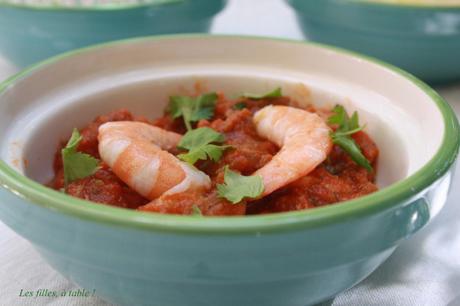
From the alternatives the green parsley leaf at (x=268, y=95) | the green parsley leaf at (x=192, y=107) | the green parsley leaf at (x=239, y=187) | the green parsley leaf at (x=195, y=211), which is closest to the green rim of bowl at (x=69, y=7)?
the green parsley leaf at (x=192, y=107)

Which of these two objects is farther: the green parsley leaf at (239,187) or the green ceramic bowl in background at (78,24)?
the green ceramic bowl in background at (78,24)

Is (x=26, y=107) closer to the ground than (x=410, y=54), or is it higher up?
higher up

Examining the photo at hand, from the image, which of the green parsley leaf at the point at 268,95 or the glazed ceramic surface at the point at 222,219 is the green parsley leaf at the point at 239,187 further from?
the green parsley leaf at the point at 268,95

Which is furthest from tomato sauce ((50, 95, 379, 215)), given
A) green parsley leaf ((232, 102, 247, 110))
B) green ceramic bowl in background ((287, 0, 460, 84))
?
green ceramic bowl in background ((287, 0, 460, 84))

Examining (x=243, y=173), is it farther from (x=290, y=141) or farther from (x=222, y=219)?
(x=222, y=219)

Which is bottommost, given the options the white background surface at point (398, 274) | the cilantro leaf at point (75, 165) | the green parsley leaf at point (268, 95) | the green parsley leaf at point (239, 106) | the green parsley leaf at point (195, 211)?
the white background surface at point (398, 274)

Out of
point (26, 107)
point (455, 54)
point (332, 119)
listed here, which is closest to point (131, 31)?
point (26, 107)

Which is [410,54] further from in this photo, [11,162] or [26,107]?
[11,162]
